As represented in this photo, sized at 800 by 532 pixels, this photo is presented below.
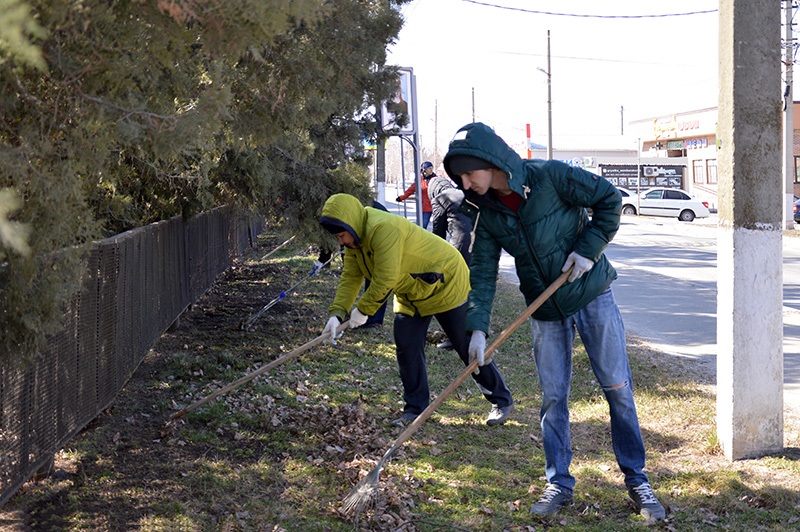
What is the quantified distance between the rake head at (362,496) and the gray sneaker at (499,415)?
185cm

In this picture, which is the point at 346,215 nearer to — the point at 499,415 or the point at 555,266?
the point at 555,266

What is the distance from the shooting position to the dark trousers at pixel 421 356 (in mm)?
5289

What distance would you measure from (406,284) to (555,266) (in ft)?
5.29

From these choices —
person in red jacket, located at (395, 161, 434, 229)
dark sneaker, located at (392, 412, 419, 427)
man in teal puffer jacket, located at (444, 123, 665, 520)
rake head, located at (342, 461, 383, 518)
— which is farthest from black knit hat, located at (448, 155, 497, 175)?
person in red jacket, located at (395, 161, 434, 229)

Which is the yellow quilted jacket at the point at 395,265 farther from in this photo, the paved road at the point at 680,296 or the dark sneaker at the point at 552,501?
the paved road at the point at 680,296

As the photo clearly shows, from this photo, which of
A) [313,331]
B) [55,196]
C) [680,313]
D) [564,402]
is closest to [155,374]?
[313,331]

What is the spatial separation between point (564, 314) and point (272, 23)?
2.17 m

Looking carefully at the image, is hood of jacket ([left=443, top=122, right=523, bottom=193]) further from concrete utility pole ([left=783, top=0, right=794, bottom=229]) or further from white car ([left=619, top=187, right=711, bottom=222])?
white car ([left=619, top=187, right=711, bottom=222])

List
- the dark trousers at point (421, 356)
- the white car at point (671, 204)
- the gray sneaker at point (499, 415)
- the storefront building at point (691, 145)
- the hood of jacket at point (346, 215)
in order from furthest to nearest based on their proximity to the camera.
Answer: the storefront building at point (691, 145)
the white car at point (671, 204)
the gray sneaker at point (499, 415)
the dark trousers at point (421, 356)
the hood of jacket at point (346, 215)

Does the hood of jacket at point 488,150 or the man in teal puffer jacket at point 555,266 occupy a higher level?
the hood of jacket at point 488,150

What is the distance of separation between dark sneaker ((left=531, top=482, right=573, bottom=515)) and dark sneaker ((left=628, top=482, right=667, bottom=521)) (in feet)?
1.13

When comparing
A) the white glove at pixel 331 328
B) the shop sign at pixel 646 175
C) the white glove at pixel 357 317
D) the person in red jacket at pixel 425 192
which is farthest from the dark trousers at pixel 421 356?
the shop sign at pixel 646 175

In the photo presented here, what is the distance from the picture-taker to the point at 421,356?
17.8 ft

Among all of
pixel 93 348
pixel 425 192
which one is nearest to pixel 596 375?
pixel 93 348
